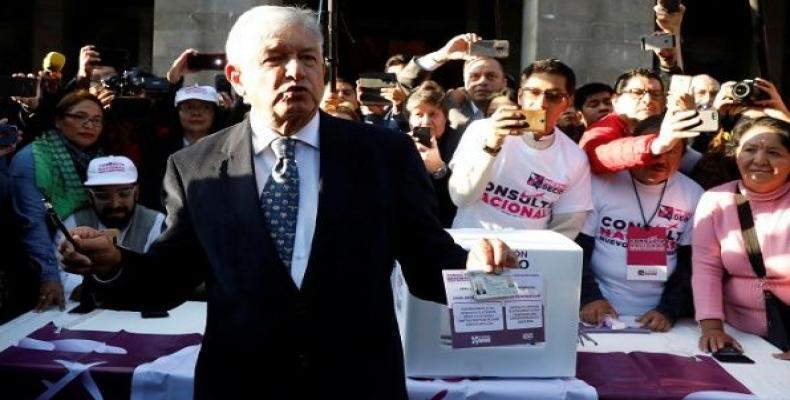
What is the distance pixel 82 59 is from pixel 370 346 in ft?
13.1

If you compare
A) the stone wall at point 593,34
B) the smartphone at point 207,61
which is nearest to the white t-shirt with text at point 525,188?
the smartphone at point 207,61

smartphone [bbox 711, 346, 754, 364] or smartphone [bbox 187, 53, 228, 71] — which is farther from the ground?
smartphone [bbox 187, 53, 228, 71]

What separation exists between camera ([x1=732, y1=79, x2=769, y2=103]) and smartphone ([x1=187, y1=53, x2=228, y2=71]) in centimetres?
Result: 299

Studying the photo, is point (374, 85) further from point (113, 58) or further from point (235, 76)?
point (235, 76)

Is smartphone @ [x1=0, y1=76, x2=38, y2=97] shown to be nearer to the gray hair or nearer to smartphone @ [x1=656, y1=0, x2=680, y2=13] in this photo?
the gray hair

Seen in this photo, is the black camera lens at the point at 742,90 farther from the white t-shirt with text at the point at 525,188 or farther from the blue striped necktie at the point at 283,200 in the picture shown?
the blue striped necktie at the point at 283,200

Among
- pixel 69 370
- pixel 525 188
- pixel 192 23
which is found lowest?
pixel 69 370

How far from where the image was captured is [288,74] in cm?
199

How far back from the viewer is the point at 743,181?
3475 mm

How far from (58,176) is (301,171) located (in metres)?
2.50

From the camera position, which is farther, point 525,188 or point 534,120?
point 525,188

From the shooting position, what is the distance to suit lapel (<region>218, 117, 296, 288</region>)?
1969 mm

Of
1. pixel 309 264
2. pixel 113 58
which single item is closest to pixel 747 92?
pixel 309 264

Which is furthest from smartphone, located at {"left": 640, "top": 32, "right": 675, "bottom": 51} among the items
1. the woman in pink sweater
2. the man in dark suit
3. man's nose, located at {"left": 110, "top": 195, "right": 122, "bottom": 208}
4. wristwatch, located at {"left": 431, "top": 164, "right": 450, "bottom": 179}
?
man's nose, located at {"left": 110, "top": 195, "right": 122, "bottom": 208}
